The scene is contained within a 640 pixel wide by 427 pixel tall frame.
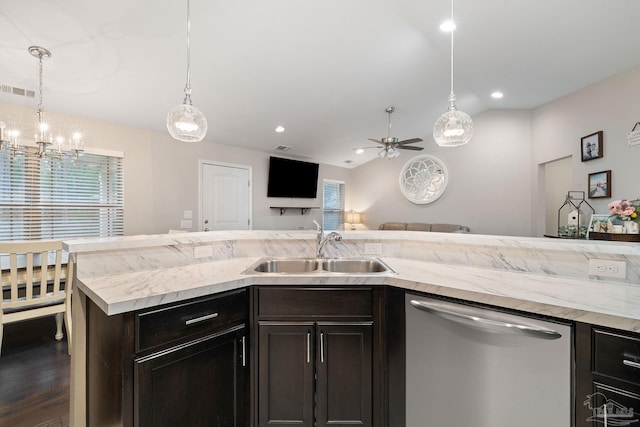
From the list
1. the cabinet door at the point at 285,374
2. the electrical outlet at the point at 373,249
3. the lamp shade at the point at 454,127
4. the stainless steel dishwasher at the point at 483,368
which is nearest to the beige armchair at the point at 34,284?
the cabinet door at the point at 285,374

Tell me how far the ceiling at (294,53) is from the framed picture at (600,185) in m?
1.14

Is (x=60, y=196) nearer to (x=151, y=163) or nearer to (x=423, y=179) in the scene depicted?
(x=151, y=163)

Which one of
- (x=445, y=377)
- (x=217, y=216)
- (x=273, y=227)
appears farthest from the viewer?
(x=273, y=227)

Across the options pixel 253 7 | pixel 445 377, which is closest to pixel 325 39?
pixel 253 7

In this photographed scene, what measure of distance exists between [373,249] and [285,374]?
98 centimetres

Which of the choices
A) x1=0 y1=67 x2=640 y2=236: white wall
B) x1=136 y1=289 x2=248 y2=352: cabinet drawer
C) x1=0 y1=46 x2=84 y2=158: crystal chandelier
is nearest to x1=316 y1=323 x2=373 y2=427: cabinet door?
x1=136 y1=289 x2=248 y2=352: cabinet drawer

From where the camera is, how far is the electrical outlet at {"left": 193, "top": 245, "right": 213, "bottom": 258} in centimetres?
172

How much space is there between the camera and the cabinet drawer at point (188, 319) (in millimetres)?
1024

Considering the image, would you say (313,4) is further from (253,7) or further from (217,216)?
(217,216)

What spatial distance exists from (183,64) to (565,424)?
11.1 ft

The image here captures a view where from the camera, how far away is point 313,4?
83.4 inches

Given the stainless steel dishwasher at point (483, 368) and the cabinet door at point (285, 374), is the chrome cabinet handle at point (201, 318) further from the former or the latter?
the stainless steel dishwasher at point (483, 368)

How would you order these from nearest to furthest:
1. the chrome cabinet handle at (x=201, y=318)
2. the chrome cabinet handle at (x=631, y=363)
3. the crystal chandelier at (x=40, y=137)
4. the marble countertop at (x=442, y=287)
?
the chrome cabinet handle at (x=631, y=363) < the marble countertop at (x=442, y=287) < the chrome cabinet handle at (x=201, y=318) < the crystal chandelier at (x=40, y=137)

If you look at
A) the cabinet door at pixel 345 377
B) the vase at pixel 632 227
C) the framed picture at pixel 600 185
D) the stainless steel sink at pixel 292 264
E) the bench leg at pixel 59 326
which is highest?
the framed picture at pixel 600 185
